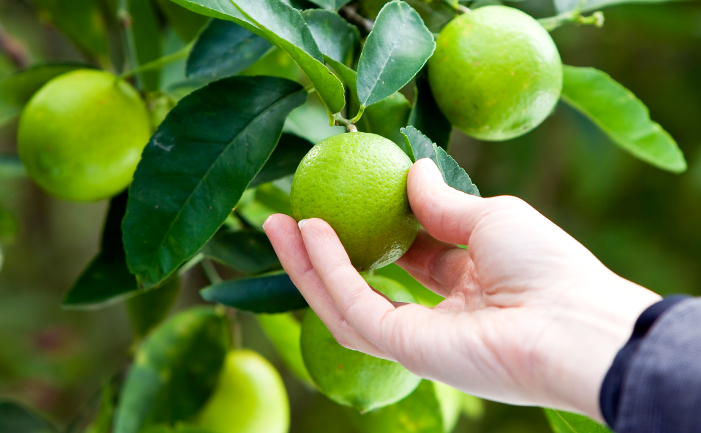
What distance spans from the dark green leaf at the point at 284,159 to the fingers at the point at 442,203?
170 mm

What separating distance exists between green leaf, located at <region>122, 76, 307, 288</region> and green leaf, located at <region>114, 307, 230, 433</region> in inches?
12.7

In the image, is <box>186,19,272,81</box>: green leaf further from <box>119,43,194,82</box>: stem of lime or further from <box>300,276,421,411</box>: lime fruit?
<box>300,276,421,411</box>: lime fruit

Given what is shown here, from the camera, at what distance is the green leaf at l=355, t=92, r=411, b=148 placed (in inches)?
21.0

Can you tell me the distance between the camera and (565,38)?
4.78 ft

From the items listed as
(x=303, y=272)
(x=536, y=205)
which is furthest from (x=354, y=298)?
Answer: (x=536, y=205)

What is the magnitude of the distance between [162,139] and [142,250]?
104 mm

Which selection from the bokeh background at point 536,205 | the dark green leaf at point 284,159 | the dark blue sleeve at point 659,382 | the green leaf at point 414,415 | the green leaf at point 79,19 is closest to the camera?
the dark blue sleeve at point 659,382

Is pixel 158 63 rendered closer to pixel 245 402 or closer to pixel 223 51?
pixel 223 51

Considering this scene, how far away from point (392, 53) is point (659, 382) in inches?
12.6

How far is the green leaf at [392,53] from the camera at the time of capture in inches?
16.9

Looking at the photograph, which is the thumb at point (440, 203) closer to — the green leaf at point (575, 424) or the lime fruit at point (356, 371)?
the lime fruit at point (356, 371)

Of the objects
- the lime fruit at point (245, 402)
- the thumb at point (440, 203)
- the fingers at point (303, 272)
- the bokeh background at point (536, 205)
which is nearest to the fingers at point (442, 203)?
the thumb at point (440, 203)

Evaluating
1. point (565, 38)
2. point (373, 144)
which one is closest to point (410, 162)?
point (373, 144)

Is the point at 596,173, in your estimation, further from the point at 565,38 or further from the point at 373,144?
the point at 373,144
